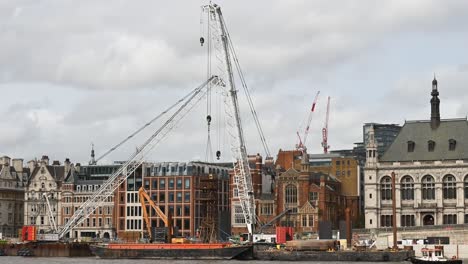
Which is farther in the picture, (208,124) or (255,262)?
(208,124)

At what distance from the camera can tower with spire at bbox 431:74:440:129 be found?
609ft

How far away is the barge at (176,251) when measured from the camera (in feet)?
485

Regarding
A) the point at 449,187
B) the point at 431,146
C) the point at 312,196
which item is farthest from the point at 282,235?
the point at 431,146

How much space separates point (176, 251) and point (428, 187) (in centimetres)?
5294

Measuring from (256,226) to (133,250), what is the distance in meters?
41.8

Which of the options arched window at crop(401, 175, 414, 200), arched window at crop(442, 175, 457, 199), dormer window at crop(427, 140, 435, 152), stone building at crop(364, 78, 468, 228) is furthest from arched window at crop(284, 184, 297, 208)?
arched window at crop(442, 175, 457, 199)

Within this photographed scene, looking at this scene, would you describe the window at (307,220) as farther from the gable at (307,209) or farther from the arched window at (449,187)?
the arched window at (449,187)

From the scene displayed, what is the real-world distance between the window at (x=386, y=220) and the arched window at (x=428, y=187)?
24.4ft

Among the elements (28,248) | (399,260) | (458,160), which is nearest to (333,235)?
(458,160)

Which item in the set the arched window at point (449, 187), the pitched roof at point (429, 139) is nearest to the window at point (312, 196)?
the pitched roof at point (429, 139)

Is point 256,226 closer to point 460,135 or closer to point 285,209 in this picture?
point 285,209

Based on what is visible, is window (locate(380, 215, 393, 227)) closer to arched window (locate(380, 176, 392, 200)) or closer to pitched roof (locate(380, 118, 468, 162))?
arched window (locate(380, 176, 392, 200))

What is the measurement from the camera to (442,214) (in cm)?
17988

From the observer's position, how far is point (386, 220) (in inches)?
7303
